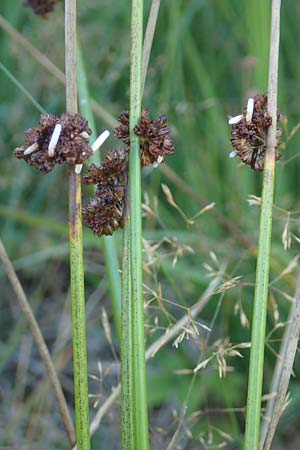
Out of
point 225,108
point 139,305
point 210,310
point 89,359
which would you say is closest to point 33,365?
point 89,359

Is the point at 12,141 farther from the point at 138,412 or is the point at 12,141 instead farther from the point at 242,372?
the point at 138,412

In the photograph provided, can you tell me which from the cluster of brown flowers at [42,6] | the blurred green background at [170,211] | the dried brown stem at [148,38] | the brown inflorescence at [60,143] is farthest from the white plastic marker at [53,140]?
the blurred green background at [170,211]

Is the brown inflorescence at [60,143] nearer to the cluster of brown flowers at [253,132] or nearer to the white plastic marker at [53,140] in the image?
the white plastic marker at [53,140]

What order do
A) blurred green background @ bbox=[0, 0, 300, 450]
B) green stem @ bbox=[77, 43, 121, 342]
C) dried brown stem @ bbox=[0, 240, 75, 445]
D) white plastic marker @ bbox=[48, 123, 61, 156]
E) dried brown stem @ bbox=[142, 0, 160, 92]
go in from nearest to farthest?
white plastic marker @ bbox=[48, 123, 61, 156] < dried brown stem @ bbox=[142, 0, 160, 92] < dried brown stem @ bbox=[0, 240, 75, 445] < green stem @ bbox=[77, 43, 121, 342] < blurred green background @ bbox=[0, 0, 300, 450]

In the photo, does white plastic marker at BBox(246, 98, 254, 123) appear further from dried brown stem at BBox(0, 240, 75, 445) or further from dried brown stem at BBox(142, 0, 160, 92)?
dried brown stem at BBox(0, 240, 75, 445)

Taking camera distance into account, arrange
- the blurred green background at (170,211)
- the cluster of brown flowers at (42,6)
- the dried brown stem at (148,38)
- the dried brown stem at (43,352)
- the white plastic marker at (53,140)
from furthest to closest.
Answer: the blurred green background at (170,211)
the cluster of brown flowers at (42,6)
the dried brown stem at (43,352)
the dried brown stem at (148,38)
the white plastic marker at (53,140)

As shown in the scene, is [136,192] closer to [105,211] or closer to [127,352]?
[105,211]

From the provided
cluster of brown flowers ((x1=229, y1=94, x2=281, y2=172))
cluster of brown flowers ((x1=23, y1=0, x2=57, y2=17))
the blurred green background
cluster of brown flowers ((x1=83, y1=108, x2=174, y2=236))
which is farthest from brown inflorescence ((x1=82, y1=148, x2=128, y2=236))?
the blurred green background
